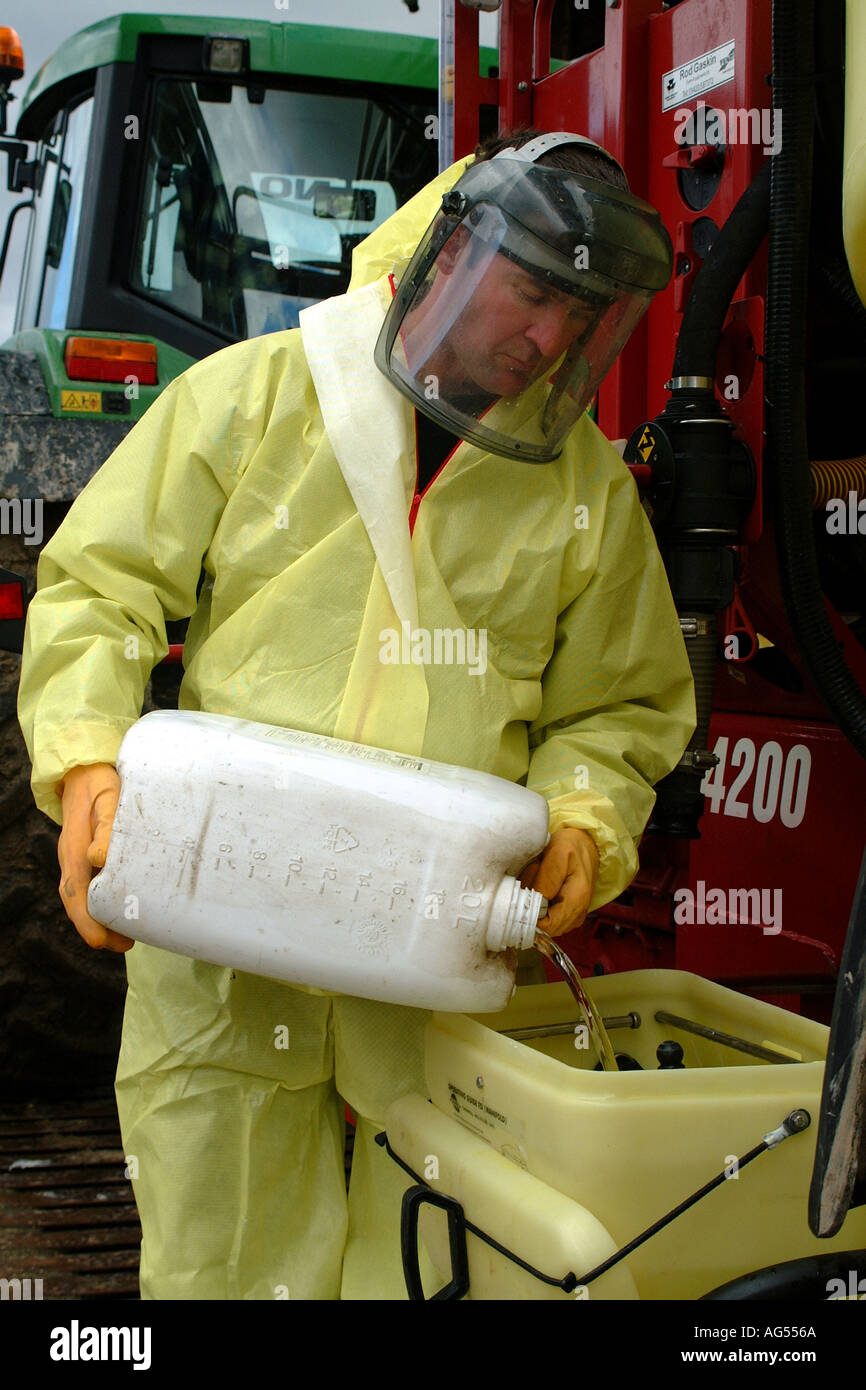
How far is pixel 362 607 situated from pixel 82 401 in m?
1.45

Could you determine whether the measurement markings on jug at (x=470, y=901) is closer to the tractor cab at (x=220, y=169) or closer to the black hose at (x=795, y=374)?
the black hose at (x=795, y=374)

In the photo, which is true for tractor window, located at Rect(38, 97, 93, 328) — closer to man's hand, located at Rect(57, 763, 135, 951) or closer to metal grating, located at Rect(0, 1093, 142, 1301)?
metal grating, located at Rect(0, 1093, 142, 1301)

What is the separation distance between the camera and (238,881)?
4.48ft

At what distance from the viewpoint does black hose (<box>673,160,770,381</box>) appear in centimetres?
185

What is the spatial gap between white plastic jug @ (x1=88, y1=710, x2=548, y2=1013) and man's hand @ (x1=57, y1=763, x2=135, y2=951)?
32mm

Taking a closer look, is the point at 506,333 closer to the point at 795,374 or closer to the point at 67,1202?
the point at 795,374

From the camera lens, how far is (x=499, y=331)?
1520 mm

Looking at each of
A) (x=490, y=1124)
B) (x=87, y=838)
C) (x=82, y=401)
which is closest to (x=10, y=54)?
(x=82, y=401)

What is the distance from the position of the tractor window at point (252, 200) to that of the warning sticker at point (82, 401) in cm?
52

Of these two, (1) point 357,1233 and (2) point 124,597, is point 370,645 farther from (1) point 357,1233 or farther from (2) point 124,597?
(1) point 357,1233

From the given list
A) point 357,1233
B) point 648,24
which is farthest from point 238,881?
point 648,24

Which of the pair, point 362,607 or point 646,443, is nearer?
point 362,607
